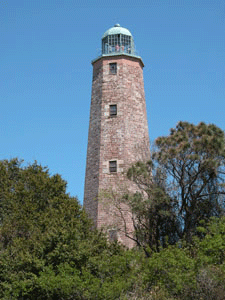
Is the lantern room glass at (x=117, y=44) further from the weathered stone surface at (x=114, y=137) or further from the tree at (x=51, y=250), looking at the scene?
the tree at (x=51, y=250)

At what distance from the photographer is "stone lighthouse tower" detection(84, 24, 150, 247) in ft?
83.5

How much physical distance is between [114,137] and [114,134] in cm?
19

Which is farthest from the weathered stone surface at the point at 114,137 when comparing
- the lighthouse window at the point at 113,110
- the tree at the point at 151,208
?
the tree at the point at 151,208

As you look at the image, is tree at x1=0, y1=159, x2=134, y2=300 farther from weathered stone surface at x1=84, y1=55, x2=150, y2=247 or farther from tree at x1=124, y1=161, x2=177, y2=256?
weathered stone surface at x1=84, y1=55, x2=150, y2=247

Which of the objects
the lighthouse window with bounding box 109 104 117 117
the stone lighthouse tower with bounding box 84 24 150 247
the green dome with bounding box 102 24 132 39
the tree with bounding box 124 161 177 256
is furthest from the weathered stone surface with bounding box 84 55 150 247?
the green dome with bounding box 102 24 132 39

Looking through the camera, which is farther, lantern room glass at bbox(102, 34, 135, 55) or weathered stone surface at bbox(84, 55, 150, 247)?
lantern room glass at bbox(102, 34, 135, 55)

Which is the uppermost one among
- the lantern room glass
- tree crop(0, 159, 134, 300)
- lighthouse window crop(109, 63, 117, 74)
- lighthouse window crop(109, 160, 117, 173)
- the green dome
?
the green dome

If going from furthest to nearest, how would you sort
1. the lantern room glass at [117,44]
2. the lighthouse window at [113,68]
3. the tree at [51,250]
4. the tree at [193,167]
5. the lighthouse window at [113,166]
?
1. the lantern room glass at [117,44]
2. the lighthouse window at [113,68]
3. the lighthouse window at [113,166]
4. the tree at [193,167]
5. the tree at [51,250]

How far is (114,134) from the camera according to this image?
2716cm

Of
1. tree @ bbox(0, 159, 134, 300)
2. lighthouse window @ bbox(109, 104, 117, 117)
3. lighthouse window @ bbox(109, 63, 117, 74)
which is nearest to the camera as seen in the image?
tree @ bbox(0, 159, 134, 300)

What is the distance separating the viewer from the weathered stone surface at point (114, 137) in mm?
25500

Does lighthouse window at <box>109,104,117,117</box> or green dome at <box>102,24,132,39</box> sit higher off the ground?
green dome at <box>102,24,132,39</box>

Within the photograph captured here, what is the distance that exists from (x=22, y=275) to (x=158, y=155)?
9.64 m

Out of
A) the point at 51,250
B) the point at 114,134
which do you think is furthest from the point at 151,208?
the point at 51,250
